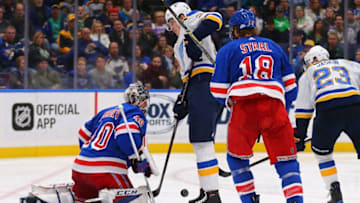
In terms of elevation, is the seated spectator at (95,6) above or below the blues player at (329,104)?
above

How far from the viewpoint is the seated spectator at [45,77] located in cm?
741

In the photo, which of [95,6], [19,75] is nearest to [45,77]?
[19,75]

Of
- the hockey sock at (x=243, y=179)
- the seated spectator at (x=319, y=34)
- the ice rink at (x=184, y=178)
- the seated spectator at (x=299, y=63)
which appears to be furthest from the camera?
the seated spectator at (x=319, y=34)

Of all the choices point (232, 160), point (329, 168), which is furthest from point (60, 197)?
point (329, 168)

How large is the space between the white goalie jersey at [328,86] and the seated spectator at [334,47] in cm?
457

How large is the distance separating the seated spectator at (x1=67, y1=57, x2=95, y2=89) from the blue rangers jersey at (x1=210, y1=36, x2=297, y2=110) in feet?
14.9

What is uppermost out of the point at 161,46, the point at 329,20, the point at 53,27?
the point at 329,20

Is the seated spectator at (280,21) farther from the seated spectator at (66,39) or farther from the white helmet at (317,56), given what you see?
the white helmet at (317,56)

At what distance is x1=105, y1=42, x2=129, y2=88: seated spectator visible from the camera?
25.7 ft

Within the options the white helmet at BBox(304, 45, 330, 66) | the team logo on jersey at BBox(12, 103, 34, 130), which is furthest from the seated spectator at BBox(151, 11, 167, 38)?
the white helmet at BBox(304, 45, 330, 66)

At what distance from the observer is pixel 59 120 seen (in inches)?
277

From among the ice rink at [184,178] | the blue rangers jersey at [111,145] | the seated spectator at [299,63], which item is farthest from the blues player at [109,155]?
the seated spectator at [299,63]

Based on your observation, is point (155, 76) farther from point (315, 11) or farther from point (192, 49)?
point (192, 49)

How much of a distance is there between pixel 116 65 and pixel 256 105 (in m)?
4.93
